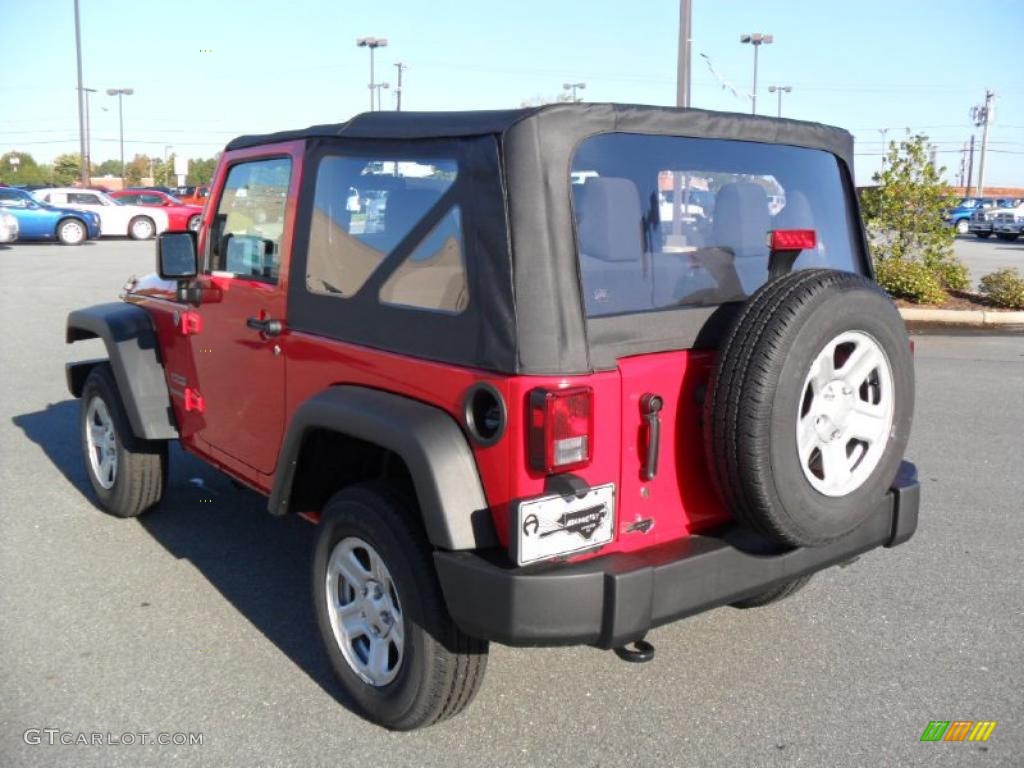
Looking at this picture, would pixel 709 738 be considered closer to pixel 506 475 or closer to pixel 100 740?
pixel 506 475

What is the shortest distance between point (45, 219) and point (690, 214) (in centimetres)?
2466

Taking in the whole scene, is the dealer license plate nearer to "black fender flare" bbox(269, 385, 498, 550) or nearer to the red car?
"black fender flare" bbox(269, 385, 498, 550)

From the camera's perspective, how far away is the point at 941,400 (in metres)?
7.88

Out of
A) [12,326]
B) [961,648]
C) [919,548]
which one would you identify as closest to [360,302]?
[961,648]

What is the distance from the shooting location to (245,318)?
3846mm

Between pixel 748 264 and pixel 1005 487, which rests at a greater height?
pixel 748 264

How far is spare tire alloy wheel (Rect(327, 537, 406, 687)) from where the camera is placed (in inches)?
121

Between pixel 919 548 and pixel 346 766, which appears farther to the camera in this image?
pixel 919 548

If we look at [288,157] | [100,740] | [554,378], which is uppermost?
[288,157]

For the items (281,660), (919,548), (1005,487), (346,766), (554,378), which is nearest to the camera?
(554,378)

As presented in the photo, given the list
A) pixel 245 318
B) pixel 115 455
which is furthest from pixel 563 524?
pixel 115 455

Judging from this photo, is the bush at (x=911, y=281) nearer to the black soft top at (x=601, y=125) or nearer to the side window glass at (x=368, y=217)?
the black soft top at (x=601, y=125)

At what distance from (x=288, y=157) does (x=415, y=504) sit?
58.1 inches

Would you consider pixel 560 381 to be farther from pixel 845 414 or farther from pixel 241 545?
pixel 241 545
